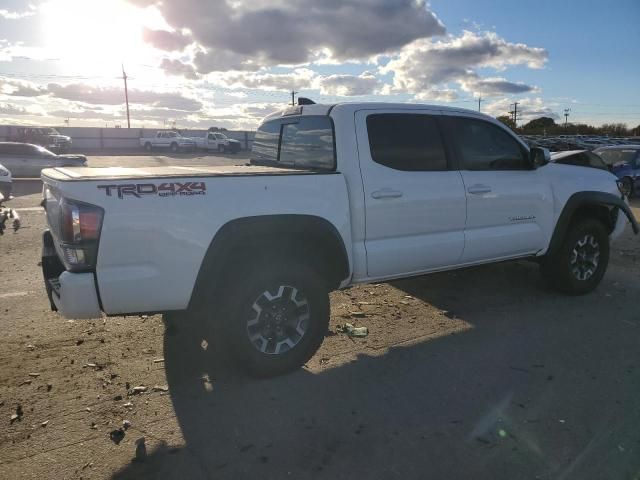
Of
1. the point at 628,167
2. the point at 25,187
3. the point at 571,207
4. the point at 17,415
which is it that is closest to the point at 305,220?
the point at 17,415

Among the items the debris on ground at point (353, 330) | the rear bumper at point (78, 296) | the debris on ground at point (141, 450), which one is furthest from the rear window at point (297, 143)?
the debris on ground at point (141, 450)

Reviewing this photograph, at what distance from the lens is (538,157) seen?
5.11 metres

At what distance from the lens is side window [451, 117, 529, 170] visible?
4762 millimetres

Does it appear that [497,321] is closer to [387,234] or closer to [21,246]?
[387,234]

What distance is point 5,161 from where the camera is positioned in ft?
59.7

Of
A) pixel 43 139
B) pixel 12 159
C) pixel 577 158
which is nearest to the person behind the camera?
pixel 577 158

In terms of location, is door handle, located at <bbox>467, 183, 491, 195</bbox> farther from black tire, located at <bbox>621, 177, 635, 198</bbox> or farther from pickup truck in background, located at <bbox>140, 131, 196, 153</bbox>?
pickup truck in background, located at <bbox>140, 131, 196, 153</bbox>

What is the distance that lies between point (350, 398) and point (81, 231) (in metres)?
2.09

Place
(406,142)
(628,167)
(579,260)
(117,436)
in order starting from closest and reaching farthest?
1. (117,436)
2. (406,142)
3. (579,260)
4. (628,167)

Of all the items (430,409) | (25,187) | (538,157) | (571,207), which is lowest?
(430,409)

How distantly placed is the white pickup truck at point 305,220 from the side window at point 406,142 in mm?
13

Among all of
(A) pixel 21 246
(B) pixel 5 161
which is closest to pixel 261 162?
(A) pixel 21 246

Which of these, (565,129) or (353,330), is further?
(565,129)

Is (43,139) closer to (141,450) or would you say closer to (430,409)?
(141,450)
